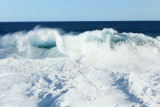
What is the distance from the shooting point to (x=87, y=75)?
6.57m

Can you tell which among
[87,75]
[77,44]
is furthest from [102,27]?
[87,75]

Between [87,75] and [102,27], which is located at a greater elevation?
[102,27]

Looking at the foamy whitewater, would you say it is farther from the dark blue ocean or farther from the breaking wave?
the dark blue ocean

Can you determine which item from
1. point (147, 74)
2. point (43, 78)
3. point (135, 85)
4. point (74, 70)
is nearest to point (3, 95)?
point (43, 78)

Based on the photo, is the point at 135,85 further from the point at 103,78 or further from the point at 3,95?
the point at 3,95

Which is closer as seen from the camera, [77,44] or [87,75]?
[87,75]

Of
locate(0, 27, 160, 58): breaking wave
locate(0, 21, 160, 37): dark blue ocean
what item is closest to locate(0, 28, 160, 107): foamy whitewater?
locate(0, 27, 160, 58): breaking wave

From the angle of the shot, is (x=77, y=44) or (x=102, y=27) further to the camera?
(x=102, y=27)

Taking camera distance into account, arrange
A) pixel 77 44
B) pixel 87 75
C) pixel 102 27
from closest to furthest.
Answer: pixel 87 75 → pixel 77 44 → pixel 102 27

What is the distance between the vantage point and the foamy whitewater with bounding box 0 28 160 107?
178 inches

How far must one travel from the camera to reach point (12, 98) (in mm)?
4809

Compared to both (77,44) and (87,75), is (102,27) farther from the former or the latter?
(87,75)

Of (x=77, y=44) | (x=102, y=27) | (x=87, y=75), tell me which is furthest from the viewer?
(x=102, y=27)

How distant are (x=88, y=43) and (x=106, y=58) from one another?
111 inches
